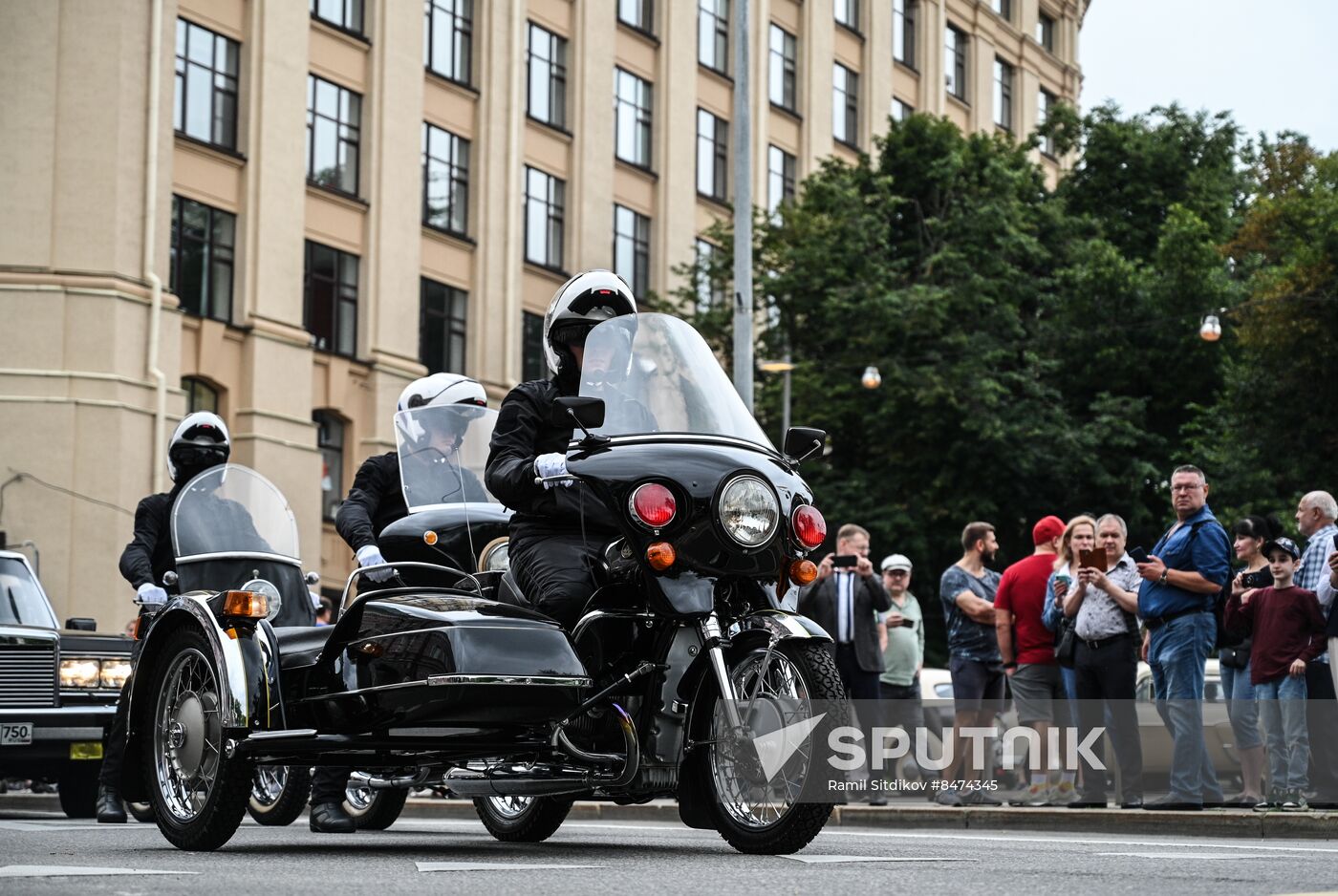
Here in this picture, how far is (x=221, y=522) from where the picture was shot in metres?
9.83

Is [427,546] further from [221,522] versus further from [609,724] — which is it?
[609,724]

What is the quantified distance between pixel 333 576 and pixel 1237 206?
2078 cm

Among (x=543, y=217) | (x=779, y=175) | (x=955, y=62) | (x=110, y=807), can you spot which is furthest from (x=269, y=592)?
(x=955, y=62)

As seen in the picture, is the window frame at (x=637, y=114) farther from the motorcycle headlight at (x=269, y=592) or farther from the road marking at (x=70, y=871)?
the road marking at (x=70, y=871)

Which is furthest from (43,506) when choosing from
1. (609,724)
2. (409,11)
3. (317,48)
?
(609,724)

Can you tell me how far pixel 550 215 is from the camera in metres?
40.6

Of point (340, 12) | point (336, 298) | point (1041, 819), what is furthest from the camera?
point (340, 12)

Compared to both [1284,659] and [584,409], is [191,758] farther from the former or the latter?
[1284,659]

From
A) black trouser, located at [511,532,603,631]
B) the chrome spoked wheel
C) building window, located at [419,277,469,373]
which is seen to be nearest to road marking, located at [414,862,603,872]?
black trouser, located at [511,532,603,631]

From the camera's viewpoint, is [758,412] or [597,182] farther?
[597,182]

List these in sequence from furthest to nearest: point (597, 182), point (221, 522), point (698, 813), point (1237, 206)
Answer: point (1237, 206), point (597, 182), point (221, 522), point (698, 813)

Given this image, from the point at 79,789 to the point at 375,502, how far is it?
444 cm

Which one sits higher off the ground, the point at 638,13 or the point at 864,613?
the point at 638,13

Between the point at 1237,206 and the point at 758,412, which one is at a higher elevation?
the point at 1237,206
